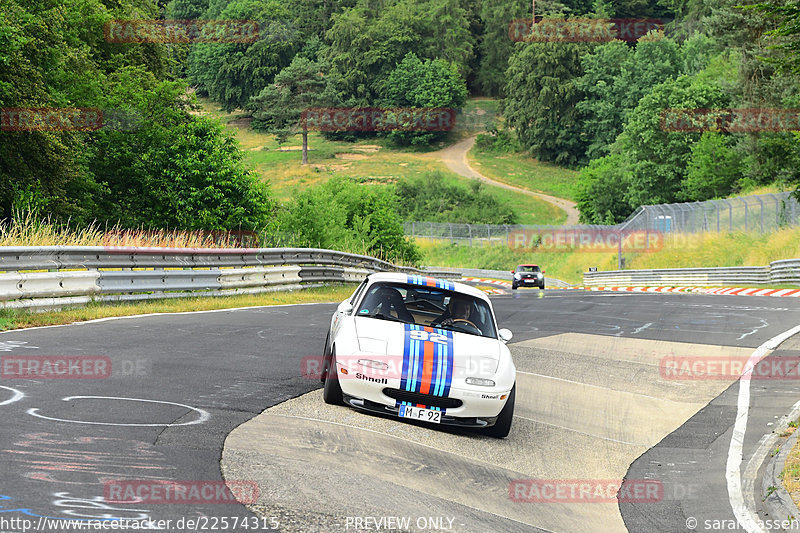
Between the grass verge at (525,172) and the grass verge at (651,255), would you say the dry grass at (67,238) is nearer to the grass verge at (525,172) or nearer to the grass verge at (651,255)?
the grass verge at (651,255)

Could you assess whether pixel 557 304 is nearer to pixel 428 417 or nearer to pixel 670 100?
pixel 428 417

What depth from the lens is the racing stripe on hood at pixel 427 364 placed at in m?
8.33

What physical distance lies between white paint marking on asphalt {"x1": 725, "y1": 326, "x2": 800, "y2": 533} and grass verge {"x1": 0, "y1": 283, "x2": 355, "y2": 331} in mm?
9319

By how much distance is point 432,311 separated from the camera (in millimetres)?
10227

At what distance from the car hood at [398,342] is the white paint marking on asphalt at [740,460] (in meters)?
2.37

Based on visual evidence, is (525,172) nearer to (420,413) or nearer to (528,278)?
(528,278)

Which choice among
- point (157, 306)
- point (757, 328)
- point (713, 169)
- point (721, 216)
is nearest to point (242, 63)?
point (713, 169)

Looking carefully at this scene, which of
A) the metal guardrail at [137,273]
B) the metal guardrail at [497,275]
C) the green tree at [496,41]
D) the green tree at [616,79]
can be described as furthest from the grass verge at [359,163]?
the metal guardrail at [137,273]

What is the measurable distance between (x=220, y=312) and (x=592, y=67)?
4507 inches

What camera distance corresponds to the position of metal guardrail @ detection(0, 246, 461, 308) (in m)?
14.1

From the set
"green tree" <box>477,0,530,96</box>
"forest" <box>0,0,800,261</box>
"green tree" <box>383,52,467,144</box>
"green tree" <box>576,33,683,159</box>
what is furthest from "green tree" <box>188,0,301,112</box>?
"green tree" <box>576,33,683,159</box>

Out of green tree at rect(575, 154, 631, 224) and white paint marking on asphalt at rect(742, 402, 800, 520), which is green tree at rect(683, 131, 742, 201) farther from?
white paint marking on asphalt at rect(742, 402, 800, 520)

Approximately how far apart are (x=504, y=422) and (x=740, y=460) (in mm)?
2179

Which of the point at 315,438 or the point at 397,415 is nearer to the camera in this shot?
the point at 315,438
